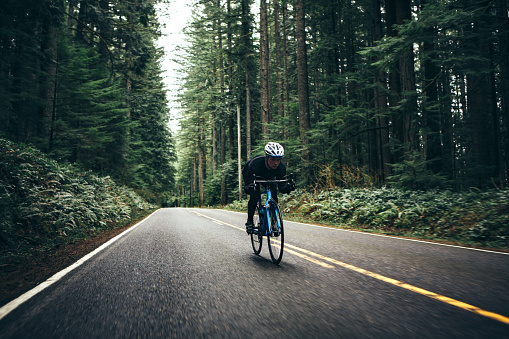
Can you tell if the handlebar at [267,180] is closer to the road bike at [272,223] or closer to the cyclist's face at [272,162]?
the road bike at [272,223]

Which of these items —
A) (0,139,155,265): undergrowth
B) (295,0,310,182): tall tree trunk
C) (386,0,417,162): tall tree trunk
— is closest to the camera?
(0,139,155,265): undergrowth

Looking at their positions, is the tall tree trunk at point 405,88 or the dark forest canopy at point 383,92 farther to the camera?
the tall tree trunk at point 405,88

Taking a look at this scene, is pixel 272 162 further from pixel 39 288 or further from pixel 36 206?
pixel 36 206

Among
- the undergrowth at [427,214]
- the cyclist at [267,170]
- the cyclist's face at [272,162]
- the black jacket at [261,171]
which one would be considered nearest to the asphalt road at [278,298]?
the cyclist at [267,170]

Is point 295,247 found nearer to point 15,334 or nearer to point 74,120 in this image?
point 15,334

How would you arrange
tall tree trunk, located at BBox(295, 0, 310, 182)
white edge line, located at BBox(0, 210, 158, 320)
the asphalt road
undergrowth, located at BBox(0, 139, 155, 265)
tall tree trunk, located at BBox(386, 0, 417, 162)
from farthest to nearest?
1. tall tree trunk, located at BBox(295, 0, 310, 182)
2. tall tree trunk, located at BBox(386, 0, 417, 162)
3. undergrowth, located at BBox(0, 139, 155, 265)
4. white edge line, located at BBox(0, 210, 158, 320)
5. the asphalt road

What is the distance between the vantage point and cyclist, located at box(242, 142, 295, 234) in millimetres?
5039

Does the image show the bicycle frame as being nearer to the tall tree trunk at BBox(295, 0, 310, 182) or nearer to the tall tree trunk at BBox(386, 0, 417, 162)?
the tall tree trunk at BBox(386, 0, 417, 162)

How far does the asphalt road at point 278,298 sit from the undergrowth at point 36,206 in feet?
8.78

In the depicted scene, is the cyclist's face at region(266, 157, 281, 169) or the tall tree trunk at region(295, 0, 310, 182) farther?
the tall tree trunk at region(295, 0, 310, 182)

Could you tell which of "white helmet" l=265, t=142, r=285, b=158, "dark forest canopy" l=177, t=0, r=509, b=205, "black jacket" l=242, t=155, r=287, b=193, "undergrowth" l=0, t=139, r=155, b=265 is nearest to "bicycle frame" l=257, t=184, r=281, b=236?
"black jacket" l=242, t=155, r=287, b=193

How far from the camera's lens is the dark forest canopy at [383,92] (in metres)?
9.51

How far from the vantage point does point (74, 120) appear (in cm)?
1464

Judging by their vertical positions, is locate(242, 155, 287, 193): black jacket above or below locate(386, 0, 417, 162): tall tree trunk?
below
